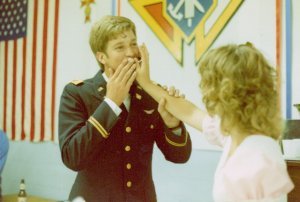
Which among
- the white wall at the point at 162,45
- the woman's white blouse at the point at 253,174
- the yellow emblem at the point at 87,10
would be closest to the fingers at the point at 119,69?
the woman's white blouse at the point at 253,174

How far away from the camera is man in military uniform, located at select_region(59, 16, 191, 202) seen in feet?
4.88

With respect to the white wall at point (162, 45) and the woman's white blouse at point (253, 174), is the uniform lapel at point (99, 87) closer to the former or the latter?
the woman's white blouse at point (253, 174)

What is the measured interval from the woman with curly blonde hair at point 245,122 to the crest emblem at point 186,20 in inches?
56.1

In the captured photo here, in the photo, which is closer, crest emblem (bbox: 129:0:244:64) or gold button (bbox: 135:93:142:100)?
gold button (bbox: 135:93:142:100)

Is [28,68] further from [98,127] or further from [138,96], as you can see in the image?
[98,127]

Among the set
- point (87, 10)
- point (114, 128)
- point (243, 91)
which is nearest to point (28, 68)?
point (87, 10)

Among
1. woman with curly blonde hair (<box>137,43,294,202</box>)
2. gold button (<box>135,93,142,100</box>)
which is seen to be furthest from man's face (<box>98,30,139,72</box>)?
woman with curly blonde hair (<box>137,43,294,202</box>)

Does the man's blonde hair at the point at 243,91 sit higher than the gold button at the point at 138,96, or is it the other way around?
the gold button at the point at 138,96

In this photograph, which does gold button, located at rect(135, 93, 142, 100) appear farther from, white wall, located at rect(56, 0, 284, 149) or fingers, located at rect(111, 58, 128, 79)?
white wall, located at rect(56, 0, 284, 149)

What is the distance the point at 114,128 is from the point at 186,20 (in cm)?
139

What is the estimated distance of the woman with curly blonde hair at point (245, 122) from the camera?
1129mm

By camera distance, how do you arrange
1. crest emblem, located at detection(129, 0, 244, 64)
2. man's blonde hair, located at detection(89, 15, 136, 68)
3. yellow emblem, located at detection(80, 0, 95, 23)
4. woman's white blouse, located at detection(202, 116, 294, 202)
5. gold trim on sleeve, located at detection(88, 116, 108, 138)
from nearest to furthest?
1. woman's white blouse, located at detection(202, 116, 294, 202)
2. gold trim on sleeve, located at detection(88, 116, 108, 138)
3. man's blonde hair, located at detection(89, 15, 136, 68)
4. crest emblem, located at detection(129, 0, 244, 64)
5. yellow emblem, located at detection(80, 0, 95, 23)

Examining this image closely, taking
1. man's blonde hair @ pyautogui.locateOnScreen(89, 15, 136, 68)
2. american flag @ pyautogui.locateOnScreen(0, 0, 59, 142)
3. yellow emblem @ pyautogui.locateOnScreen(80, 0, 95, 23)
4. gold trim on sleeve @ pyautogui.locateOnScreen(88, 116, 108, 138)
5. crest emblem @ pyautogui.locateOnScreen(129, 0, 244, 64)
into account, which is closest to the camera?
A: gold trim on sleeve @ pyautogui.locateOnScreen(88, 116, 108, 138)

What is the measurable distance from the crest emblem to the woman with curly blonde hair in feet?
4.67
